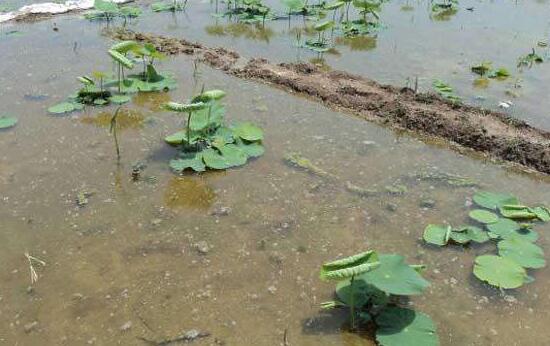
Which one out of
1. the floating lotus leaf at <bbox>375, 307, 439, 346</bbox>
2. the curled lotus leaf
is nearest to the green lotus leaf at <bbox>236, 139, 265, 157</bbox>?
the curled lotus leaf

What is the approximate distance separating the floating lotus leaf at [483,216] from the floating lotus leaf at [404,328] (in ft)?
5.08

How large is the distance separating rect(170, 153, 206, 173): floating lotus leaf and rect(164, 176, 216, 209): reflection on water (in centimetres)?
11

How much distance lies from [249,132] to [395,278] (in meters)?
3.18

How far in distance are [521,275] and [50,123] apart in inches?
235

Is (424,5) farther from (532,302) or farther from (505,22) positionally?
(532,302)

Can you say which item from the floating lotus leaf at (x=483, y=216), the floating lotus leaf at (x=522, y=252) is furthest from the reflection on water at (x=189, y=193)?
the floating lotus leaf at (x=522, y=252)

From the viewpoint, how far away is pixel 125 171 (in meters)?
6.23

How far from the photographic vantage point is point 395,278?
13.3 ft

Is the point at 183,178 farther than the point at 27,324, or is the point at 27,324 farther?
the point at 183,178

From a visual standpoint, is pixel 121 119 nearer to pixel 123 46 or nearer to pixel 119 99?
pixel 119 99

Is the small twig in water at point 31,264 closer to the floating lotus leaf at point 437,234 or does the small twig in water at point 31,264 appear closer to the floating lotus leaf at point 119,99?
the floating lotus leaf at point 119,99

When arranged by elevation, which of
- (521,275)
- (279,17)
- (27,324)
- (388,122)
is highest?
(279,17)

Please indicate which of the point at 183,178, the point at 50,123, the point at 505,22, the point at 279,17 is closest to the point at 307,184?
the point at 183,178

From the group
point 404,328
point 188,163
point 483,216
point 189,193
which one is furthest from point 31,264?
point 483,216
